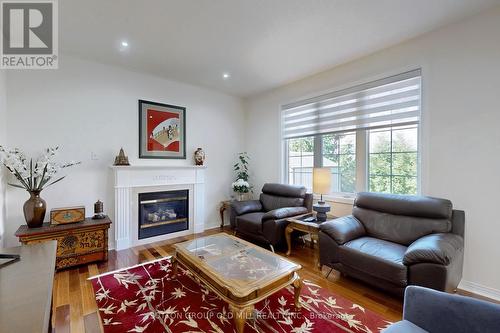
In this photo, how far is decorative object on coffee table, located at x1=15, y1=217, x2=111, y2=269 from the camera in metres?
2.56

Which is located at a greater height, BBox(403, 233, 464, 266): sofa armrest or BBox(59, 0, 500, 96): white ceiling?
BBox(59, 0, 500, 96): white ceiling

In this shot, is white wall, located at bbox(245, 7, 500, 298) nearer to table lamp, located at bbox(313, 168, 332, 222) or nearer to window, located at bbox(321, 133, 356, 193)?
window, located at bbox(321, 133, 356, 193)

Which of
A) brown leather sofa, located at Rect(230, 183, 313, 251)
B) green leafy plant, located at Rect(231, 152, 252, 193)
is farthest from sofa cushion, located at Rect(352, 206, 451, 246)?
green leafy plant, located at Rect(231, 152, 252, 193)

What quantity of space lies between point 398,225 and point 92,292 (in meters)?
3.29

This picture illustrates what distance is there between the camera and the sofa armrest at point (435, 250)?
183 cm

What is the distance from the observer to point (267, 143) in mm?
4598

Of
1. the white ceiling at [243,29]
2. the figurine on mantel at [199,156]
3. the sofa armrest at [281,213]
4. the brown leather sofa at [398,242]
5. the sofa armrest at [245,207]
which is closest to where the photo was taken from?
the brown leather sofa at [398,242]

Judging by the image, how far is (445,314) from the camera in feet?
3.81

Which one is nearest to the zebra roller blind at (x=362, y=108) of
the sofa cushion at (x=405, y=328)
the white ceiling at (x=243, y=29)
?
the white ceiling at (x=243, y=29)

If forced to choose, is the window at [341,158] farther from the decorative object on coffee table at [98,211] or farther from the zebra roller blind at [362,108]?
the decorative object on coffee table at [98,211]

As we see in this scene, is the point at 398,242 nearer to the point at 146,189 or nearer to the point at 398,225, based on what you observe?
the point at 398,225

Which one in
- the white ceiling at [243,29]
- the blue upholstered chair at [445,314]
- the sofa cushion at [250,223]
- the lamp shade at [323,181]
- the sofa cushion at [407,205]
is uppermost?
the white ceiling at [243,29]

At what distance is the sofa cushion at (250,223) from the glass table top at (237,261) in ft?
2.45

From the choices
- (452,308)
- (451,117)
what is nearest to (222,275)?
(452,308)
